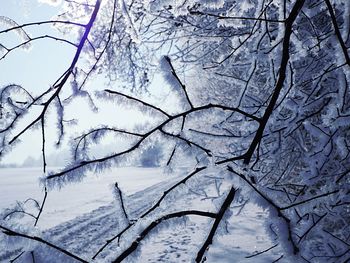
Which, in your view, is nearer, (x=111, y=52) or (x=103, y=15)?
(x=103, y=15)

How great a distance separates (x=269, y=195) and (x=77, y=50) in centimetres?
100

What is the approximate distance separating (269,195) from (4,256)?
8569mm

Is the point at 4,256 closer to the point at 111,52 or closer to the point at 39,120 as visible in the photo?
the point at 111,52

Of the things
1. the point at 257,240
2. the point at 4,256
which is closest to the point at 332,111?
the point at 257,240

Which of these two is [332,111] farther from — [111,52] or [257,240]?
[257,240]

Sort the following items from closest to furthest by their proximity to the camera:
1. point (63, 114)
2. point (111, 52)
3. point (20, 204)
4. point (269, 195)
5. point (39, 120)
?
point (269, 195) < point (20, 204) < point (39, 120) < point (63, 114) < point (111, 52)

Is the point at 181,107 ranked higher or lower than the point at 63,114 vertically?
lower

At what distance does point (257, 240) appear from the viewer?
7953mm

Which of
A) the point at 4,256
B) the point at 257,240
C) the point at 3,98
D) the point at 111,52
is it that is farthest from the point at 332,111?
the point at 4,256

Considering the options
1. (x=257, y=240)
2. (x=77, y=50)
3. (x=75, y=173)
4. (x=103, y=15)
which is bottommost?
(x=257, y=240)

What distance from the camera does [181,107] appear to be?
125 cm

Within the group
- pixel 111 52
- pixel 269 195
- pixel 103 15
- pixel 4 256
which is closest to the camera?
pixel 269 195

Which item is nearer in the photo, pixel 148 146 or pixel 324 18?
pixel 148 146

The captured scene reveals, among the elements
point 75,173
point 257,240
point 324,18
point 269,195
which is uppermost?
point 324,18
